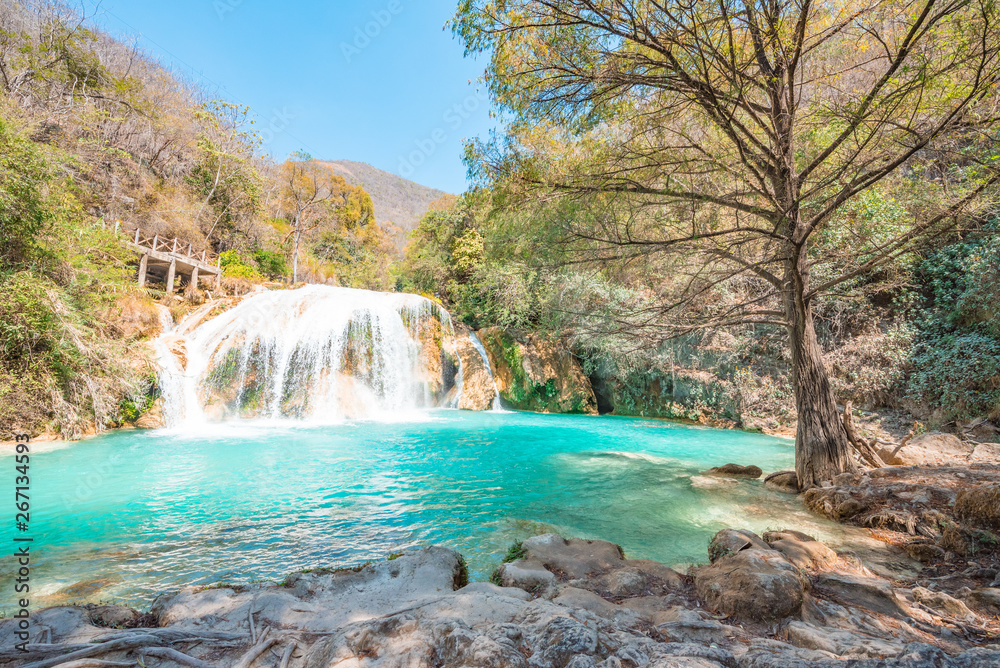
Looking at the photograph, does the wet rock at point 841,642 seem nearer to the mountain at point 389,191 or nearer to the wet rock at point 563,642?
the wet rock at point 563,642

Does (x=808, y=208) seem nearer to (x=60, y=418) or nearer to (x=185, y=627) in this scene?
(x=185, y=627)

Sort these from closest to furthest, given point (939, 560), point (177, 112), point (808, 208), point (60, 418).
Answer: point (939, 560), point (808, 208), point (60, 418), point (177, 112)

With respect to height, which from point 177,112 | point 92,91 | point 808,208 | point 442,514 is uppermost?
point 177,112

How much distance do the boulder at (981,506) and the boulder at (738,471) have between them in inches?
124

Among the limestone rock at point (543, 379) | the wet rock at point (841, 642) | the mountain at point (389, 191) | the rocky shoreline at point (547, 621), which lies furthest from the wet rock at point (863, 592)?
the mountain at point (389, 191)

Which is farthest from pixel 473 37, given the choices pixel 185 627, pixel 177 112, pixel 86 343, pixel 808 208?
pixel 177 112

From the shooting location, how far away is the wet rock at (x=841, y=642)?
165 cm

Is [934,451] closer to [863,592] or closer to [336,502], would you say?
[863,592]

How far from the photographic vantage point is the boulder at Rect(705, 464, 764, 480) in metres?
6.63

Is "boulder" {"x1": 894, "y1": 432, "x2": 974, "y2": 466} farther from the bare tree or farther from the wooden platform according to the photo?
the bare tree

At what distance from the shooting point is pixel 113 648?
69.3 inches

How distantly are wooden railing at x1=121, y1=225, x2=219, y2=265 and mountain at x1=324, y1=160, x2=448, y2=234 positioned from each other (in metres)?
43.5

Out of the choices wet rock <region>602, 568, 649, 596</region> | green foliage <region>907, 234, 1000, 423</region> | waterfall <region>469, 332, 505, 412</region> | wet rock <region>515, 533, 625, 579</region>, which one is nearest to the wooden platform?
waterfall <region>469, 332, 505, 412</region>

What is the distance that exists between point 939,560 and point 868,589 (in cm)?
119
